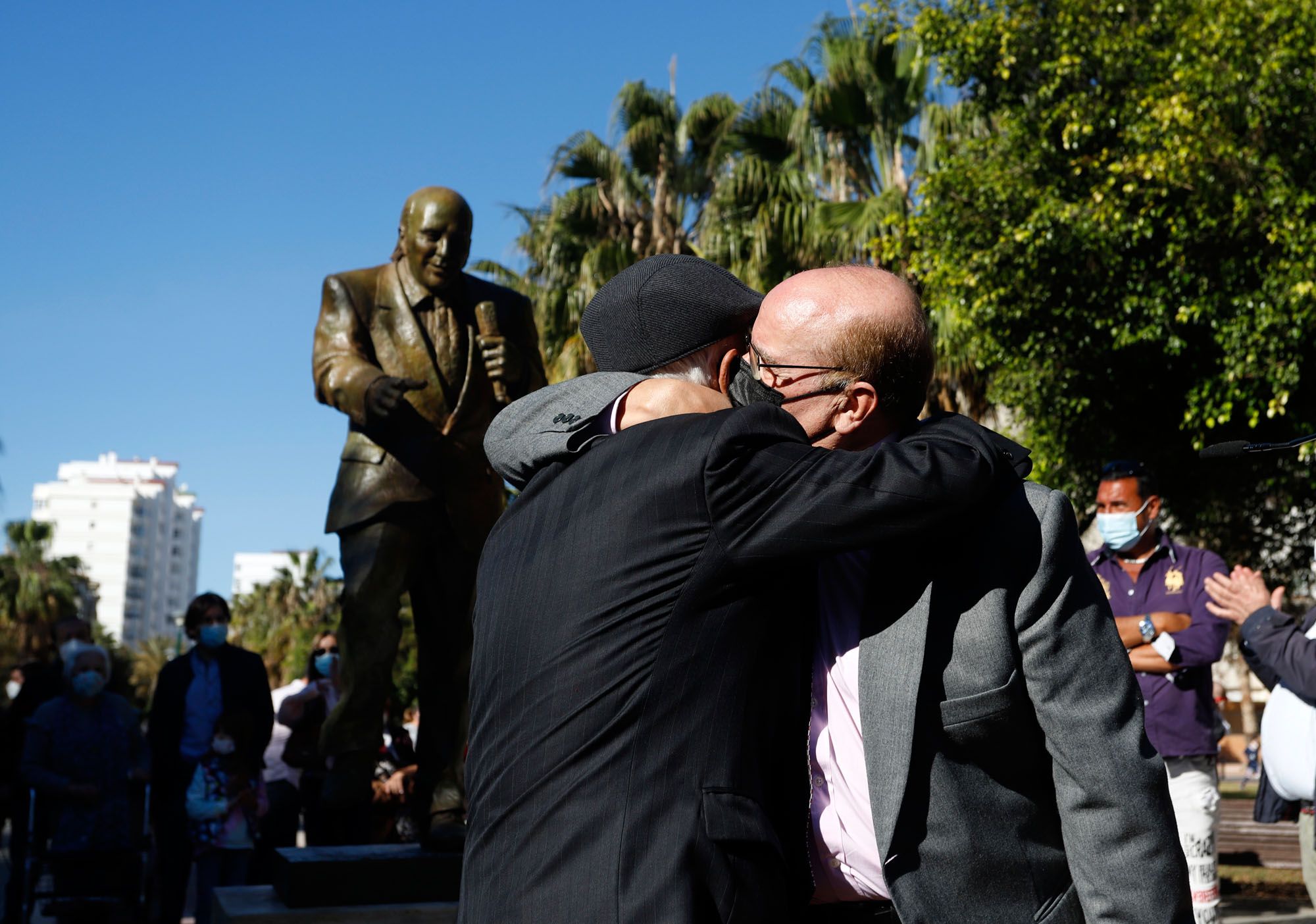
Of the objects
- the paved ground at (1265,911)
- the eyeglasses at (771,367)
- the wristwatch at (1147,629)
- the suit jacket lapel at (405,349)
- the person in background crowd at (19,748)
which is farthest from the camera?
the person in background crowd at (19,748)

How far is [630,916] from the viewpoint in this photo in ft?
5.67

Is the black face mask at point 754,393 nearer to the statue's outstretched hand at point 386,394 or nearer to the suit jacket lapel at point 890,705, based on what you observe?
the suit jacket lapel at point 890,705

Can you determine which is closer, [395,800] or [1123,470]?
[1123,470]

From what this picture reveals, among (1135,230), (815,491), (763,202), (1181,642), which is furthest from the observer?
(763,202)

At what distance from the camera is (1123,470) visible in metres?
5.75

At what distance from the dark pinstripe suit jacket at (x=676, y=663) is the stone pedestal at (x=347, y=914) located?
265 centimetres

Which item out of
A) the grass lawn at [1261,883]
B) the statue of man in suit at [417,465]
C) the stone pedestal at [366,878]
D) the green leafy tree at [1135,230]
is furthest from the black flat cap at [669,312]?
the green leafy tree at [1135,230]

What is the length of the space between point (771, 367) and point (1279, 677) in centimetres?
340

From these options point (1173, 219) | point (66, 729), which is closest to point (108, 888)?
point (66, 729)

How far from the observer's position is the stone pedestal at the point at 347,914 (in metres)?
4.31

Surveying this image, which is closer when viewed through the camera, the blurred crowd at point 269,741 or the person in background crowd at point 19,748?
the blurred crowd at point 269,741

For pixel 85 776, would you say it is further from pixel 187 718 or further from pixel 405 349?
pixel 405 349

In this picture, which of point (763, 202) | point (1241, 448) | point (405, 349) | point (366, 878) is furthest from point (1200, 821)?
point (763, 202)

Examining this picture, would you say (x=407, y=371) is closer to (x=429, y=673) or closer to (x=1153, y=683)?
(x=429, y=673)
